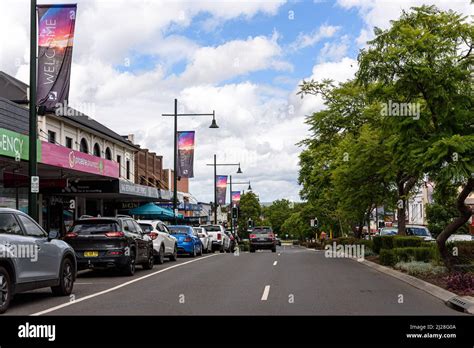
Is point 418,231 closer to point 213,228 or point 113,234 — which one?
point 213,228

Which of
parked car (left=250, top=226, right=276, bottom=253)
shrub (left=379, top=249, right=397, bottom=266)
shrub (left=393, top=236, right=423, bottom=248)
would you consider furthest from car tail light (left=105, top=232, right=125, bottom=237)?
parked car (left=250, top=226, right=276, bottom=253)

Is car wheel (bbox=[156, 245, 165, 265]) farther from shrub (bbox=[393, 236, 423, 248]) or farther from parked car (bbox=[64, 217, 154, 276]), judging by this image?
Answer: shrub (bbox=[393, 236, 423, 248])

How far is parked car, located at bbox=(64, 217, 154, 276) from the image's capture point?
17.0 meters

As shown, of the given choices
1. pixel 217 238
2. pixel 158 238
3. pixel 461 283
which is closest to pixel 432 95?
pixel 461 283

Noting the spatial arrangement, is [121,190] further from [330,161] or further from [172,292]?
[172,292]

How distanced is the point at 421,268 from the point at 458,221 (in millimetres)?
1747

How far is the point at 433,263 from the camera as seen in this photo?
17.8 metres

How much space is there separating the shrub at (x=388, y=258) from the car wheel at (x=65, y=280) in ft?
38.0

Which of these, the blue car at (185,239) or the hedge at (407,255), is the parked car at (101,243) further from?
the blue car at (185,239)

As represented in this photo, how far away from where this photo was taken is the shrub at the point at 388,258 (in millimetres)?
20859

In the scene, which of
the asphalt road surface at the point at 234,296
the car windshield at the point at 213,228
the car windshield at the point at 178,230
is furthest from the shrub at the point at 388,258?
the car windshield at the point at 213,228

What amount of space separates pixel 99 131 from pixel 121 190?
851 centimetres

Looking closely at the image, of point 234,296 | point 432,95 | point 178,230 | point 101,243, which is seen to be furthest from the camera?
point 178,230
